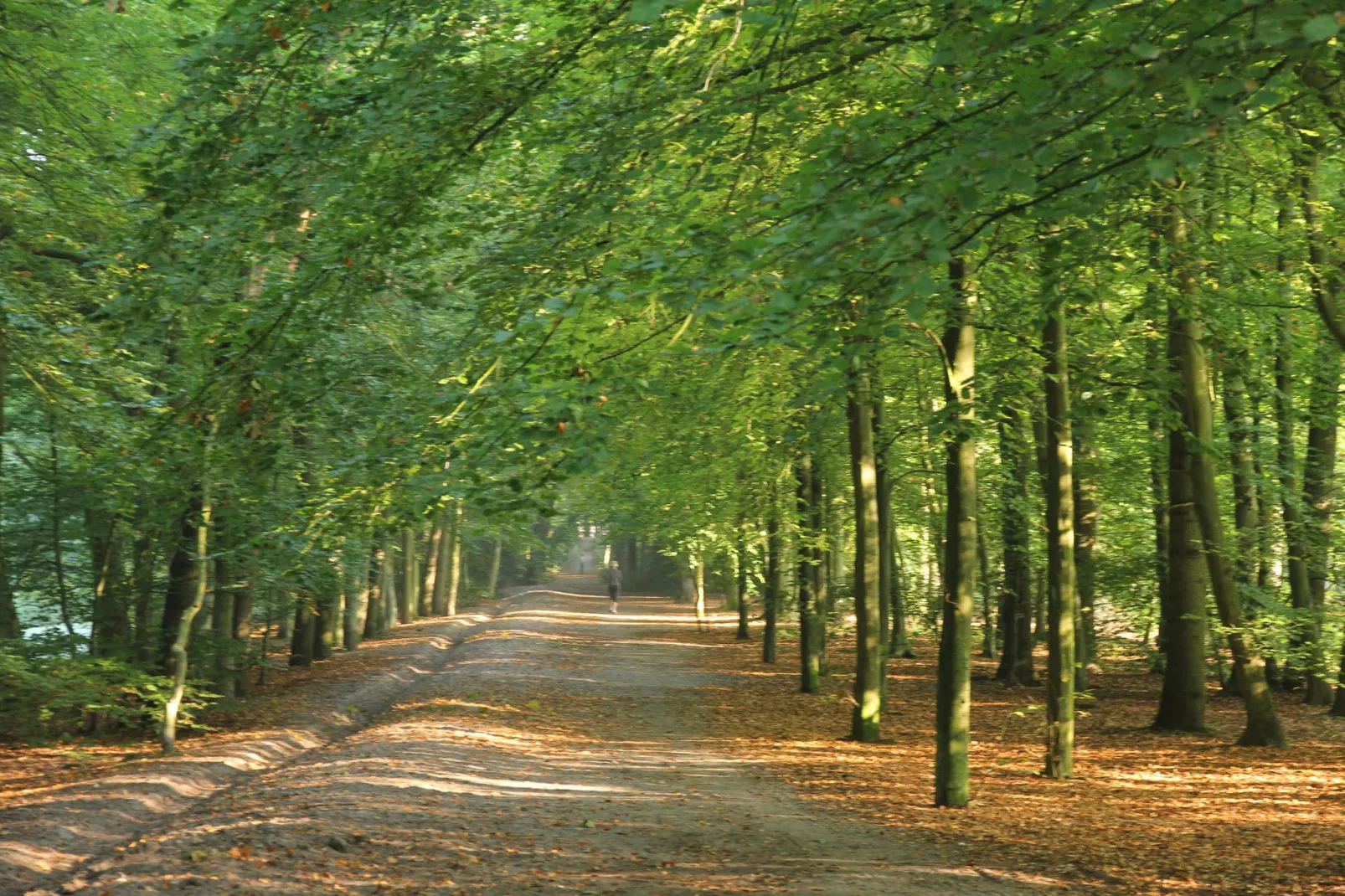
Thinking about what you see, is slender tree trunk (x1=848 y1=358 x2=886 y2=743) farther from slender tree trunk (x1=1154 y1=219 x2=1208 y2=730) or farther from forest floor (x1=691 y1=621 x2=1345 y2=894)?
slender tree trunk (x1=1154 y1=219 x2=1208 y2=730)

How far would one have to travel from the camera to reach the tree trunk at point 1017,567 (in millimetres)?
18781

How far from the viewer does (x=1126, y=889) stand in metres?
7.76

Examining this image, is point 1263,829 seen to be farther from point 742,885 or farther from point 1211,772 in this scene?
point 742,885

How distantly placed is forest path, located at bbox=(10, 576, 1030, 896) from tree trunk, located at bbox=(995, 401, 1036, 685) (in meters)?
6.01

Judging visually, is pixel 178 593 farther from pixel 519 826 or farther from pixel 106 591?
pixel 519 826

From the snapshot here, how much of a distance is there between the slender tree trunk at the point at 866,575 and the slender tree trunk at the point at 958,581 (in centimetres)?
377

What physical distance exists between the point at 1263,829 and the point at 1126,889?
2.94 metres

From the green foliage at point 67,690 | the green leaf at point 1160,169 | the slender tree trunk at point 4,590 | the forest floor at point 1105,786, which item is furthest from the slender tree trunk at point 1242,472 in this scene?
the slender tree trunk at point 4,590

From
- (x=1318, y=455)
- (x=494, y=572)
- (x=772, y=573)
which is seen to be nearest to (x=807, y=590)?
(x=772, y=573)

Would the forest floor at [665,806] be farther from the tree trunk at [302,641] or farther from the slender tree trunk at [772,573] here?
the tree trunk at [302,641]

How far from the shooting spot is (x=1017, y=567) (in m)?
20.4

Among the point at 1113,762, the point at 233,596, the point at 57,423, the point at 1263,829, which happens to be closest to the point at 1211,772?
the point at 1113,762

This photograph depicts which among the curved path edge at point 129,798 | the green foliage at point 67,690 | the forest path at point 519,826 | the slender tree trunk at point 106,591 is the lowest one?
the curved path edge at point 129,798

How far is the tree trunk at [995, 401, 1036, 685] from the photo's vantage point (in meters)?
18.8
